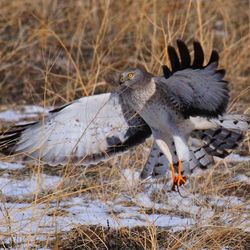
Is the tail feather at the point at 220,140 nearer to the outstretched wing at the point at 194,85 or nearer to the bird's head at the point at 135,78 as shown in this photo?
the outstretched wing at the point at 194,85

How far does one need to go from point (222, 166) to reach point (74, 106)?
4.45ft

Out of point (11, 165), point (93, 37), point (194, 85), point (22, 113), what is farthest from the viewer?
point (93, 37)

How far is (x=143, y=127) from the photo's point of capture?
5.76 meters

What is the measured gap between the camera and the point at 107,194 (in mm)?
5367

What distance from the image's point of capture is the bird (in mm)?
5254

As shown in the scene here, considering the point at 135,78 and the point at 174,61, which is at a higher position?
the point at 174,61

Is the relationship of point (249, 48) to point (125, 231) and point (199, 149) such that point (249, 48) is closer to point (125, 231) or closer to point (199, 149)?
point (199, 149)

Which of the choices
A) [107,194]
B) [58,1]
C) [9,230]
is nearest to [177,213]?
[107,194]

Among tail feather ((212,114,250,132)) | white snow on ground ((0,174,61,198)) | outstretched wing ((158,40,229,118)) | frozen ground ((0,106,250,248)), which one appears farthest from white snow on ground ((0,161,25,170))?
tail feather ((212,114,250,132))

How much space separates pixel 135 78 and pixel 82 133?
22.6 inches

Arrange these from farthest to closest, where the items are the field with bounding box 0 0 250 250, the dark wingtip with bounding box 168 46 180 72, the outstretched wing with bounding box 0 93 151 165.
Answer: the outstretched wing with bounding box 0 93 151 165 → the dark wingtip with bounding box 168 46 180 72 → the field with bounding box 0 0 250 250

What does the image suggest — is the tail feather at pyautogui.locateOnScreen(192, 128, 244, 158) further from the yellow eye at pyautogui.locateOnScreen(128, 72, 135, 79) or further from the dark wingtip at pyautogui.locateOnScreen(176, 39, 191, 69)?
the dark wingtip at pyautogui.locateOnScreen(176, 39, 191, 69)

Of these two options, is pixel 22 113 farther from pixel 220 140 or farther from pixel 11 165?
pixel 220 140

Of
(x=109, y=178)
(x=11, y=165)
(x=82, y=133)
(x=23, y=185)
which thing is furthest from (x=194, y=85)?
(x=11, y=165)
